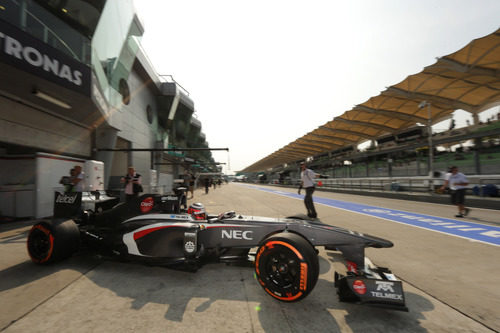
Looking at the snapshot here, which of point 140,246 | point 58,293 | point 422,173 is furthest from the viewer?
point 422,173

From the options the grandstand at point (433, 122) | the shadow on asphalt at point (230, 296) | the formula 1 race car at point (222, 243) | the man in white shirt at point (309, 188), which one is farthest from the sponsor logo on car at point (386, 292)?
the grandstand at point (433, 122)

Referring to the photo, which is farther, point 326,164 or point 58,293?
point 326,164

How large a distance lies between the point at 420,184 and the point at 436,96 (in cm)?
883

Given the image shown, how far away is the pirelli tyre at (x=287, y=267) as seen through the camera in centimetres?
197

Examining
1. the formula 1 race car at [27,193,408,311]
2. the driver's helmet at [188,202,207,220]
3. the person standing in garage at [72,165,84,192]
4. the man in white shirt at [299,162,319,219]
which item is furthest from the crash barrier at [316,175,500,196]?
the person standing in garage at [72,165,84,192]

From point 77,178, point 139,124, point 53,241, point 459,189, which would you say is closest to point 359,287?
point 53,241

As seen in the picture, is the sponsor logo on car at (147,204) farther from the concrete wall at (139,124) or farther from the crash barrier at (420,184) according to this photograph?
the concrete wall at (139,124)

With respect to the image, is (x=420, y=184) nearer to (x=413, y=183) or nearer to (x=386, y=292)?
(x=413, y=183)

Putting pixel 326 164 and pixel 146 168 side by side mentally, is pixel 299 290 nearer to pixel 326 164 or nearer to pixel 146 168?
pixel 146 168

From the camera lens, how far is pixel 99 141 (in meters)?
10.6

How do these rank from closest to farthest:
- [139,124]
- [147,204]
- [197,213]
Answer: [197,213]
[147,204]
[139,124]

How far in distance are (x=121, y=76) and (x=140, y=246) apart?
1098 centimetres

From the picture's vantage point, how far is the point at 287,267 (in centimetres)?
211

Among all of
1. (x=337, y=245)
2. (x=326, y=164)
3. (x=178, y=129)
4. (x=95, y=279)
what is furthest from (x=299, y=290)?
(x=326, y=164)
